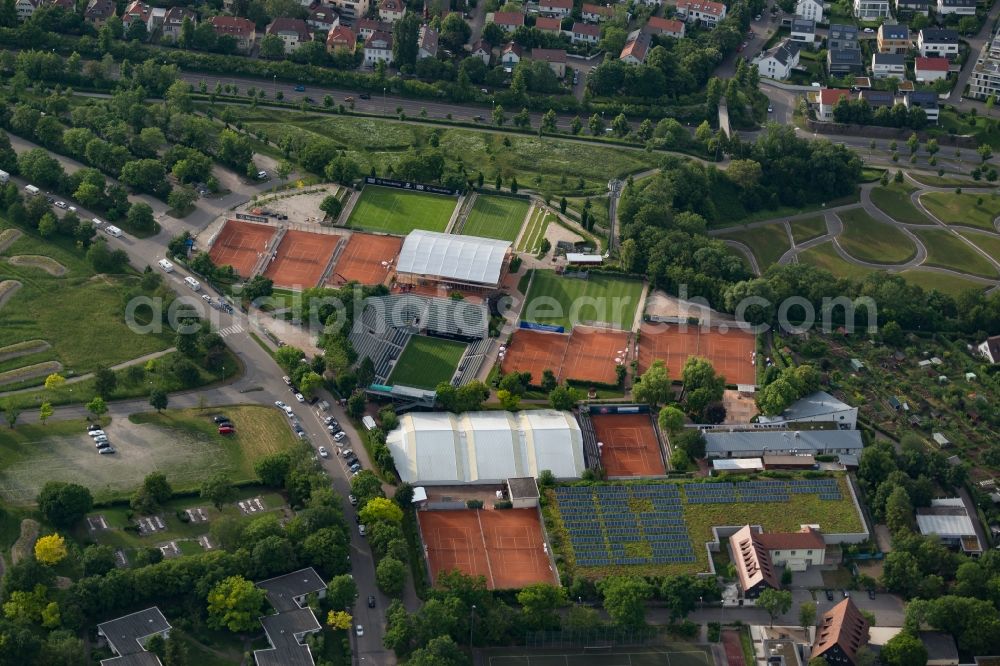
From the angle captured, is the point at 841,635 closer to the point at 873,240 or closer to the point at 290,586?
the point at 290,586

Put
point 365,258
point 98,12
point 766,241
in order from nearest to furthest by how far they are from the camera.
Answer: point 365,258 < point 766,241 < point 98,12

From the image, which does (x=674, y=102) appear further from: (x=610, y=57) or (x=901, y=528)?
(x=901, y=528)

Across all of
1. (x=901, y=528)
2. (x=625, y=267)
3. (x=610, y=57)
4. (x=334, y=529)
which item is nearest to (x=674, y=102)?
(x=610, y=57)

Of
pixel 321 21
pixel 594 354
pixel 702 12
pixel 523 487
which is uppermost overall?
pixel 702 12

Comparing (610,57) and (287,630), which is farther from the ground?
(610,57)

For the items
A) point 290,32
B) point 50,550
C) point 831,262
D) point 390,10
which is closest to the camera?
point 50,550

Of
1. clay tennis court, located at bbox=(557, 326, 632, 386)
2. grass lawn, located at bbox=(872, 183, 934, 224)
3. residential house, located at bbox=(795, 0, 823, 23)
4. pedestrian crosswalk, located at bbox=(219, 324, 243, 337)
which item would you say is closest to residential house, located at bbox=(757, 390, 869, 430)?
Answer: clay tennis court, located at bbox=(557, 326, 632, 386)

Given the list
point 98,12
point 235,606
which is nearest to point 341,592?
point 235,606

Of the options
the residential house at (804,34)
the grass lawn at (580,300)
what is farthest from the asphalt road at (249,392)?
the residential house at (804,34)
